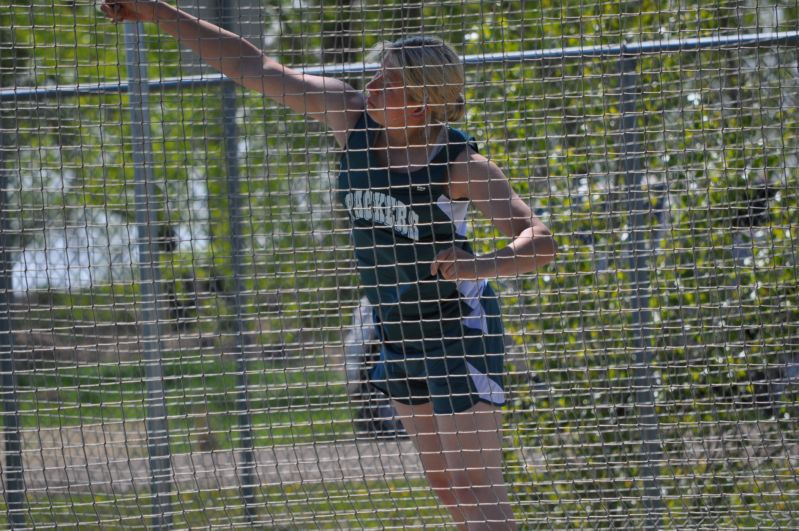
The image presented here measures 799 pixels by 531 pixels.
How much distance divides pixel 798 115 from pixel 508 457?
1.51 meters

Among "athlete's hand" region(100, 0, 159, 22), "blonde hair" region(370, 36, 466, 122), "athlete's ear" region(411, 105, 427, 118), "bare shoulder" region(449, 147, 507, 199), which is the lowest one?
"bare shoulder" region(449, 147, 507, 199)

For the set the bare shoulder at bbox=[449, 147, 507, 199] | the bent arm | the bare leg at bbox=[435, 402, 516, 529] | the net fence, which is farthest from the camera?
the net fence

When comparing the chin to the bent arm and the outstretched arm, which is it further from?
the bent arm

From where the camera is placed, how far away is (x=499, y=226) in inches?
90.1

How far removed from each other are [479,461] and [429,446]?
0.17m

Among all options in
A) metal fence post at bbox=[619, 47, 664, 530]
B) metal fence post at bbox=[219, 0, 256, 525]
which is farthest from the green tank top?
metal fence post at bbox=[619, 47, 664, 530]

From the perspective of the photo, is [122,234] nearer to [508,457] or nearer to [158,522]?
[158,522]

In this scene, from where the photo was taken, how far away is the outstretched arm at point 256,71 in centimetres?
237

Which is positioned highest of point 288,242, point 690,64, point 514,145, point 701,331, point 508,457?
point 690,64

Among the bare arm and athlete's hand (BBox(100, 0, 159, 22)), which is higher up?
athlete's hand (BBox(100, 0, 159, 22))

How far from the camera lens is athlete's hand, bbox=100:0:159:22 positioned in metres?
2.31

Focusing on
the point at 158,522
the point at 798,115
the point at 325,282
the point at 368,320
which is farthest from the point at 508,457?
the point at 798,115

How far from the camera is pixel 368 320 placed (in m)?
3.61

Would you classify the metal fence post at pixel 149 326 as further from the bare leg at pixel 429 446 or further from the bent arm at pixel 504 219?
the bent arm at pixel 504 219
